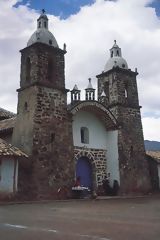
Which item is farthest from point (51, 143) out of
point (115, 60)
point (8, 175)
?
point (115, 60)

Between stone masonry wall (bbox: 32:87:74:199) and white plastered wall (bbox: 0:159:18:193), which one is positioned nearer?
white plastered wall (bbox: 0:159:18:193)

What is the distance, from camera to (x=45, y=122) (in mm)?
16188

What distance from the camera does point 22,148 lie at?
15.9 metres

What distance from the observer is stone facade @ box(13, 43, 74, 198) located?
15.5 metres

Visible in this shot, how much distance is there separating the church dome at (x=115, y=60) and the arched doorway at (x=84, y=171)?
634cm

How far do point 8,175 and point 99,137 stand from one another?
7.30 metres

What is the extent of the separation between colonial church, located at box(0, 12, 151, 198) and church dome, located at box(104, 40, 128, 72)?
0.06 metres

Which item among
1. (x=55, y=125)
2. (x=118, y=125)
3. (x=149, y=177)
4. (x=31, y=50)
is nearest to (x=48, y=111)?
(x=55, y=125)

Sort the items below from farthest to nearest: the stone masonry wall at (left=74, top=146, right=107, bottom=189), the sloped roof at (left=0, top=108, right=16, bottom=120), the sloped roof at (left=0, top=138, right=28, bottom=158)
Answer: the sloped roof at (left=0, top=108, right=16, bottom=120)
the stone masonry wall at (left=74, top=146, right=107, bottom=189)
the sloped roof at (left=0, top=138, right=28, bottom=158)

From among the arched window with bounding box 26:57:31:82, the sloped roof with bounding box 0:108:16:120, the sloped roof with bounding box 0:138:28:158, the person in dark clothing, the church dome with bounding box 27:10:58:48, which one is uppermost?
the church dome with bounding box 27:10:58:48

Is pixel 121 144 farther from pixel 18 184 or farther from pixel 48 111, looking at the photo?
pixel 18 184

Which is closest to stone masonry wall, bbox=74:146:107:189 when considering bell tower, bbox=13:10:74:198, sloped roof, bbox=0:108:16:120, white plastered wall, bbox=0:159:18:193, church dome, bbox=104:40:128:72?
bell tower, bbox=13:10:74:198

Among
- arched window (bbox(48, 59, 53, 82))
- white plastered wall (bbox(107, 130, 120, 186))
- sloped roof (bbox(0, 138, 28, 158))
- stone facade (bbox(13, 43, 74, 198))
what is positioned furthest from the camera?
white plastered wall (bbox(107, 130, 120, 186))

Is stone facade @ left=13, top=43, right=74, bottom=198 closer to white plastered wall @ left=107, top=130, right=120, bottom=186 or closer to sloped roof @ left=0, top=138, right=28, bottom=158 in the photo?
sloped roof @ left=0, top=138, right=28, bottom=158
